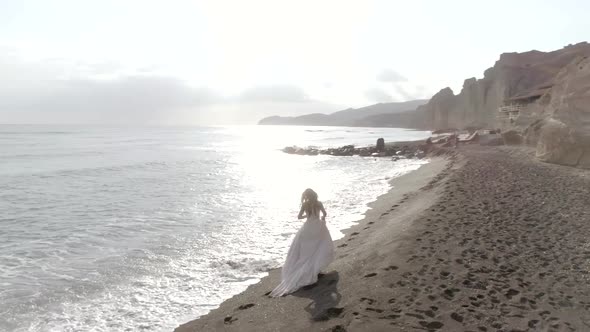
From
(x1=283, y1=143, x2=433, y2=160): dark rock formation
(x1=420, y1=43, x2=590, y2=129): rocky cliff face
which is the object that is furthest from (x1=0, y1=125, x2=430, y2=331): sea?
(x1=420, y1=43, x2=590, y2=129): rocky cliff face

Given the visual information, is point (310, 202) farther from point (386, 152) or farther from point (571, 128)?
point (386, 152)

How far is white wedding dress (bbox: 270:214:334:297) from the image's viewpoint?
6848mm

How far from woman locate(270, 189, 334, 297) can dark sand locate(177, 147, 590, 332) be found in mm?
269

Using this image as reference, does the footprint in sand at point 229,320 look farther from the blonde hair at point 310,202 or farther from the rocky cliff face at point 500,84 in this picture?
the rocky cliff face at point 500,84

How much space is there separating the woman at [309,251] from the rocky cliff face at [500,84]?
199 ft

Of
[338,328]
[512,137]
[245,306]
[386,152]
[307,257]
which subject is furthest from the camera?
[386,152]

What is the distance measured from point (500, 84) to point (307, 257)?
81551 millimetres

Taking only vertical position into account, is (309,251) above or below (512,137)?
below

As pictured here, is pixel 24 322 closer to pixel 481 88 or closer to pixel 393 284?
pixel 393 284

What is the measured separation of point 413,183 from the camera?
61.1ft

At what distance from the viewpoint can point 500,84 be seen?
77.0m

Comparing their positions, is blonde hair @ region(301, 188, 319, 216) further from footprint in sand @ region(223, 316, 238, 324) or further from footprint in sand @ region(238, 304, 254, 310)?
footprint in sand @ region(223, 316, 238, 324)

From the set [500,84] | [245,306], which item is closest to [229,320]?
[245,306]

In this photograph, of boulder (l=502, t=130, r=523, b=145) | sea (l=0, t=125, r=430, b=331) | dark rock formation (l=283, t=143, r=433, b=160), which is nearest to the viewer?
sea (l=0, t=125, r=430, b=331)
